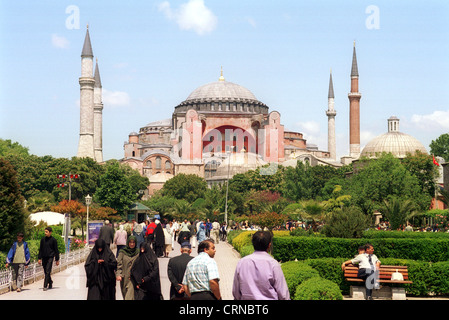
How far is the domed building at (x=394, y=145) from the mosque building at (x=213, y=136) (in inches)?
275

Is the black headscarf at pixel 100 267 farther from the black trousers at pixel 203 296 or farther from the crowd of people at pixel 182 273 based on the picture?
the black trousers at pixel 203 296

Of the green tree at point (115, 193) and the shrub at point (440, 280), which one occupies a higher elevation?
the green tree at point (115, 193)

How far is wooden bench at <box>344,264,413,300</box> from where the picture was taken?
10859 millimetres

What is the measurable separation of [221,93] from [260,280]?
280 ft

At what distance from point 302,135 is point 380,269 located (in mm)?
86415

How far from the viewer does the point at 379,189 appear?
36375 millimetres

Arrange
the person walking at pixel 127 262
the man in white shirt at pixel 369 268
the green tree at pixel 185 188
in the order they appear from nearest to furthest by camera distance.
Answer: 1. the person walking at pixel 127 262
2. the man in white shirt at pixel 369 268
3. the green tree at pixel 185 188

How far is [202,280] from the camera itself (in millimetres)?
6359

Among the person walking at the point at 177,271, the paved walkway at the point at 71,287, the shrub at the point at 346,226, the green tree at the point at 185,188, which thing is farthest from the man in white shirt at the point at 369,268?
the green tree at the point at 185,188

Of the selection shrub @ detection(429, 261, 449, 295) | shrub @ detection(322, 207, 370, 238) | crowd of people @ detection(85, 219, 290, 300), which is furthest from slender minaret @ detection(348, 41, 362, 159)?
crowd of people @ detection(85, 219, 290, 300)

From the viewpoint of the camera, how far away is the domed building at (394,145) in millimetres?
50188
